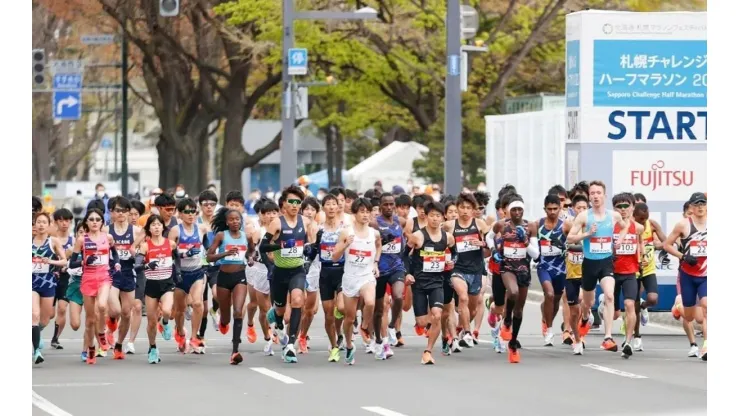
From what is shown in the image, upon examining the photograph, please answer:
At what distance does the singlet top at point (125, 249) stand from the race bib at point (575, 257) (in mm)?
4679

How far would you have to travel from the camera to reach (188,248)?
17.9 m

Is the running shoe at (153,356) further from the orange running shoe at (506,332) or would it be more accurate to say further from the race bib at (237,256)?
the orange running shoe at (506,332)

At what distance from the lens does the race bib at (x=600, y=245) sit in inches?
705

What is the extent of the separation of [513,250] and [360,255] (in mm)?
1591

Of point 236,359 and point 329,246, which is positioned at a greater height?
point 329,246

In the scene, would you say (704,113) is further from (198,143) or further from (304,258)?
(198,143)

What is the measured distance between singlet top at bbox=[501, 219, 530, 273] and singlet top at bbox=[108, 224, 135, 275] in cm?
381

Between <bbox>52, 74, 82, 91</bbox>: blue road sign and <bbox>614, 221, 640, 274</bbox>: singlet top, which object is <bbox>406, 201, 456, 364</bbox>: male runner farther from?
<bbox>52, 74, 82, 91</bbox>: blue road sign

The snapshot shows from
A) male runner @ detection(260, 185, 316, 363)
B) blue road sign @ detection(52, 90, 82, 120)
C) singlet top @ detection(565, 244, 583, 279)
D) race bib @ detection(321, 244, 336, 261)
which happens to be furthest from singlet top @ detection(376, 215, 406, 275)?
blue road sign @ detection(52, 90, 82, 120)

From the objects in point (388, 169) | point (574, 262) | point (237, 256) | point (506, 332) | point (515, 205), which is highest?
point (388, 169)

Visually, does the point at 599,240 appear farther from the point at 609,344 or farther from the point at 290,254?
the point at 290,254

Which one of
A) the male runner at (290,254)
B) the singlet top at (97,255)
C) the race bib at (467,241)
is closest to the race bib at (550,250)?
the race bib at (467,241)

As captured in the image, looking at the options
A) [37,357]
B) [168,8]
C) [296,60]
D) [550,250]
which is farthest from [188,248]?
[296,60]

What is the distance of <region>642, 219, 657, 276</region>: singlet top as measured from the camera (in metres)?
19.0
